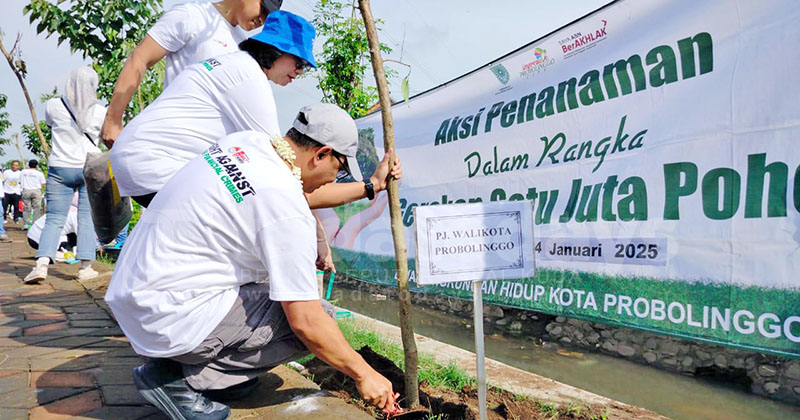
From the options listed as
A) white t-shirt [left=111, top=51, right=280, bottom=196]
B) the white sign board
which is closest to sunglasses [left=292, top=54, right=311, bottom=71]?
white t-shirt [left=111, top=51, right=280, bottom=196]

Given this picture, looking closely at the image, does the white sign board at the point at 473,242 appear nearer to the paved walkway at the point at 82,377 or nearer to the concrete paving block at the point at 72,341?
the paved walkway at the point at 82,377

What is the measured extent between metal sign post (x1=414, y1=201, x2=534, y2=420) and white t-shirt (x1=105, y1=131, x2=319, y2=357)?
49 centimetres

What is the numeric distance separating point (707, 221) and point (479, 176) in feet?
6.37

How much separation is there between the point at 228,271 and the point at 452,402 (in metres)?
1.12

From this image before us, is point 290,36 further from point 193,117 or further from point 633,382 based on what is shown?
point 633,382

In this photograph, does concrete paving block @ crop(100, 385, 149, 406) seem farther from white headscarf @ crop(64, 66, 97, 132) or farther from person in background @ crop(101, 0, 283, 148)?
white headscarf @ crop(64, 66, 97, 132)

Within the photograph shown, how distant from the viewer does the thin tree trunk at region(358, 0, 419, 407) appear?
2168 mm

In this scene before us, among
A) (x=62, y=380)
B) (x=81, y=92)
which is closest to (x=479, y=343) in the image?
(x=62, y=380)

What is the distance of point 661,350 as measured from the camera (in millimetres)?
3316

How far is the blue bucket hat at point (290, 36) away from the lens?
2.25m

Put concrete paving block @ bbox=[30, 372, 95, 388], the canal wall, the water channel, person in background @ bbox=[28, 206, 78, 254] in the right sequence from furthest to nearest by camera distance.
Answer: person in background @ bbox=[28, 206, 78, 254]
the canal wall
the water channel
concrete paving block @ bbox=[30, 372, 95, 388]

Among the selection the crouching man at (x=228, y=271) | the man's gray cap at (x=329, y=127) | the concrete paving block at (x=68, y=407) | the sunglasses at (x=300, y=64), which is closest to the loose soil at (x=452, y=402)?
the crouching man at (x=228, y=271)

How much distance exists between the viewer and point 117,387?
2252mm

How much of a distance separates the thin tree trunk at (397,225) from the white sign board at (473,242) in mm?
215
